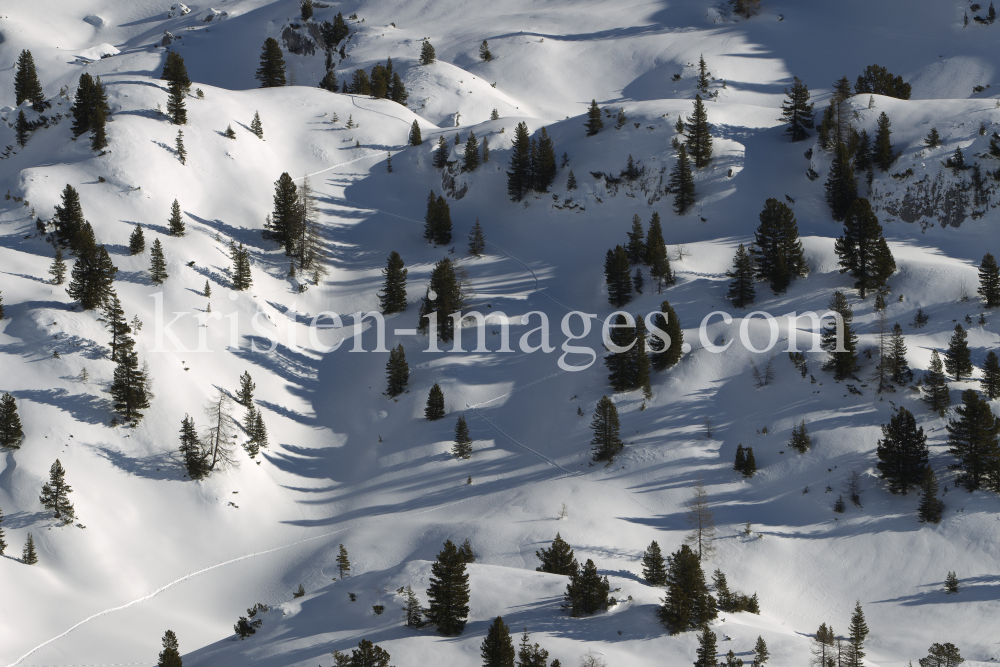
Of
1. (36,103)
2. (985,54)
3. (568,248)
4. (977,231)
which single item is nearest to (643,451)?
(568,248)

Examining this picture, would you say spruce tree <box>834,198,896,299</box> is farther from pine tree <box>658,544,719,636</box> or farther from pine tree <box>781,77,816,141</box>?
pine tree <box>658,544,719,636</box>

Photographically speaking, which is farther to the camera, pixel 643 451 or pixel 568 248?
pixel 568 248

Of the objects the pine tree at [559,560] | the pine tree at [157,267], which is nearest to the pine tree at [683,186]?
the pine tree at [559,560]

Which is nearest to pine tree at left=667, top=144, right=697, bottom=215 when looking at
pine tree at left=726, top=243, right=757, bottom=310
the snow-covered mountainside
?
the snow-covered mountainside

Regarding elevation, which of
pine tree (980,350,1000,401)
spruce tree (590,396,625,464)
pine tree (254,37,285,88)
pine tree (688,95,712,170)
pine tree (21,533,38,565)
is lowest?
pine tree (21,533,38,565)

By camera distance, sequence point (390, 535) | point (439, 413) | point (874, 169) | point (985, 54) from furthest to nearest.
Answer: point (985, 54)
point (874, 169)
point (439, 413)
point (390, 535)

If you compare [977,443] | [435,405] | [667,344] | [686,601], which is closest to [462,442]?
[435,405]

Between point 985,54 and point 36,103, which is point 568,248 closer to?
point 36,103
